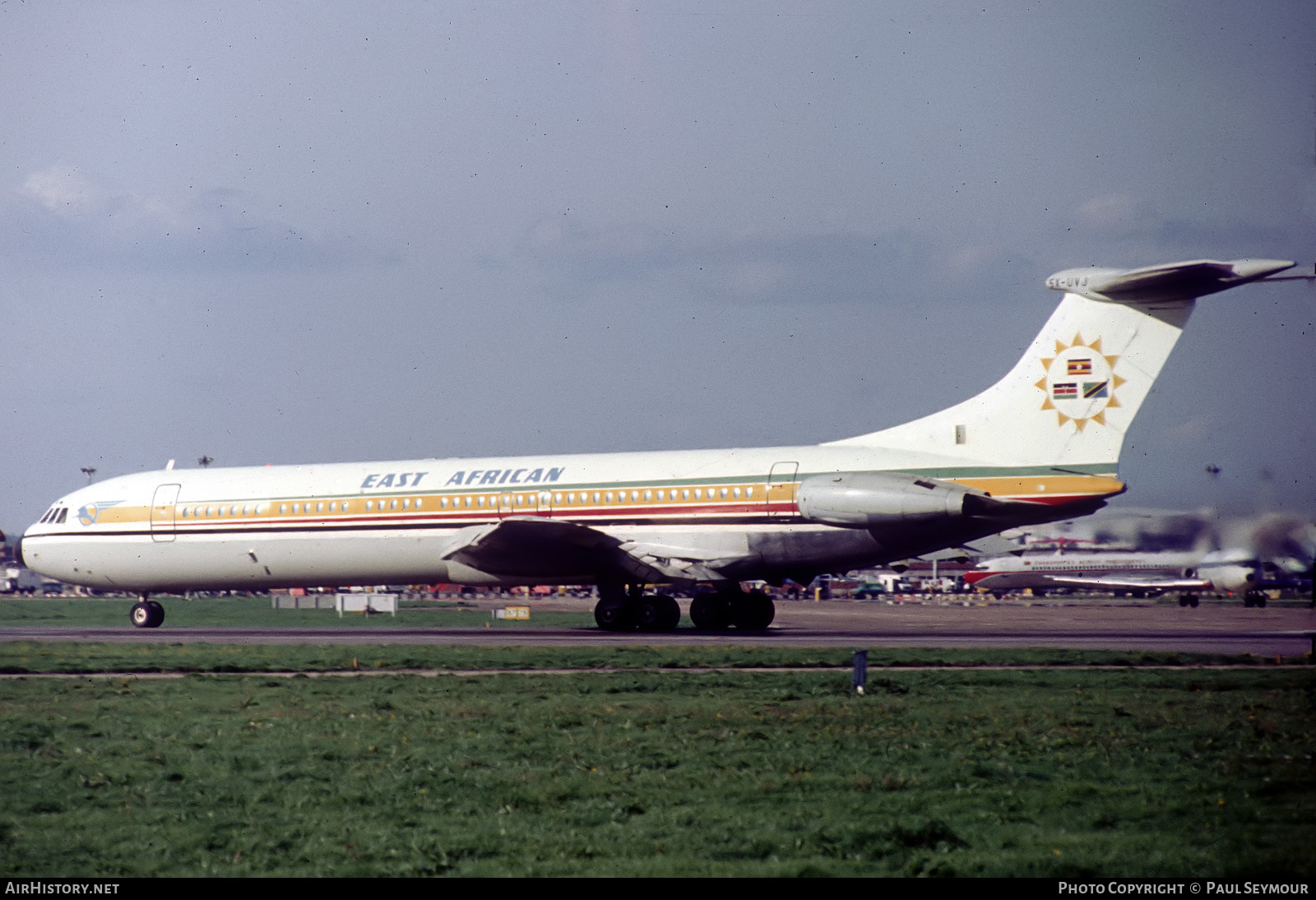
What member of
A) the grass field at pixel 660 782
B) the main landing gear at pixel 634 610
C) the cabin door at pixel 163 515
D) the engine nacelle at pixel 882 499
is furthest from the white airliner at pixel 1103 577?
the grass field at pixel 660 782

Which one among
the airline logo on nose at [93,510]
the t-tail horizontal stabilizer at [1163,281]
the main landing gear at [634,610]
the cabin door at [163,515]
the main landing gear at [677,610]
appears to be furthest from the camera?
the airline logo on nose at [93,510]

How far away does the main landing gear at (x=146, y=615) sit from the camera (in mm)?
38656

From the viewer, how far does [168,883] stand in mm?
8266

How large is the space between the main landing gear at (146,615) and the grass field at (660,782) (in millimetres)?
21531

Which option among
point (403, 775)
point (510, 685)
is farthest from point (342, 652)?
point (403, 775)

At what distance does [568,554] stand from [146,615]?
13949mm

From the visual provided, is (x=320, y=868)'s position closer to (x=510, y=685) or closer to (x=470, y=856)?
(x=470, y=856)

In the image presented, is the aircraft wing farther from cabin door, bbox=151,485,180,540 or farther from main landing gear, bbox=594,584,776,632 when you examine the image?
cabin door, bbox=151,485,180,540

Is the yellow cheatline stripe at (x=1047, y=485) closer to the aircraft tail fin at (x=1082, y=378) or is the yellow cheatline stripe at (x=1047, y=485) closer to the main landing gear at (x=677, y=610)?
the aircraft tail fin at (x=1082, y=378)

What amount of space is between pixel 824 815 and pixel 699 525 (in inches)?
874

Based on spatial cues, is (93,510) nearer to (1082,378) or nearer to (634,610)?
(634,610)

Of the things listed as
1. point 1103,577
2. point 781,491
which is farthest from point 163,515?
point 1103,577

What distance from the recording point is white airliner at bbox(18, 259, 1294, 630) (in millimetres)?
28953

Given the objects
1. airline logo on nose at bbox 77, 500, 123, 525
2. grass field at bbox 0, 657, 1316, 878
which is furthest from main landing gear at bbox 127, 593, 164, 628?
grass field at bbox 0, 657, 1316, 878
